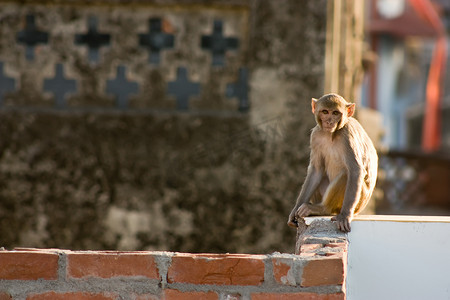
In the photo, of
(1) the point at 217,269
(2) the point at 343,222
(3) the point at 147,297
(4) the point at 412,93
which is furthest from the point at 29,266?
(4) the point at 412,93

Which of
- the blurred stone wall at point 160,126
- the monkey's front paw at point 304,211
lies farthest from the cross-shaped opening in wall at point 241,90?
the monkey's front paw at point 304,211

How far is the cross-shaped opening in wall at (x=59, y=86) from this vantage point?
545 centimetres

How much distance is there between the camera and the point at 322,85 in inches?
210

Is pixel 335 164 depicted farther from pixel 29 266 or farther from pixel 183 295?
pixel 29 266

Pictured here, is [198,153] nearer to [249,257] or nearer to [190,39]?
[190,39]

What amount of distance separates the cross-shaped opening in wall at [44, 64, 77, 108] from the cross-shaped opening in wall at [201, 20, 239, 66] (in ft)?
3.08

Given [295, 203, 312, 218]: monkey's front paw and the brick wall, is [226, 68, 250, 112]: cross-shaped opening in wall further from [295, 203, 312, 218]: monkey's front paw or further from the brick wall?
the brick wall

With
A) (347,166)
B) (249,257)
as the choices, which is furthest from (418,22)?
(249,257)

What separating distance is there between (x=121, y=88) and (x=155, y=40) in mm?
402

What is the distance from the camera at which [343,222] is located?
2.86m

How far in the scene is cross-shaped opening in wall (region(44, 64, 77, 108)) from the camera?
5.45m

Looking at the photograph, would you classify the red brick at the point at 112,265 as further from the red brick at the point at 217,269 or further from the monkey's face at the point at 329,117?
the monkey's face at the point at 329,117

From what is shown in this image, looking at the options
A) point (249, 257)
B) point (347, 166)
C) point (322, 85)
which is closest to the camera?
point (249, 257)

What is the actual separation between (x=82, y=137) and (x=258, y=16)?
1.44 m
